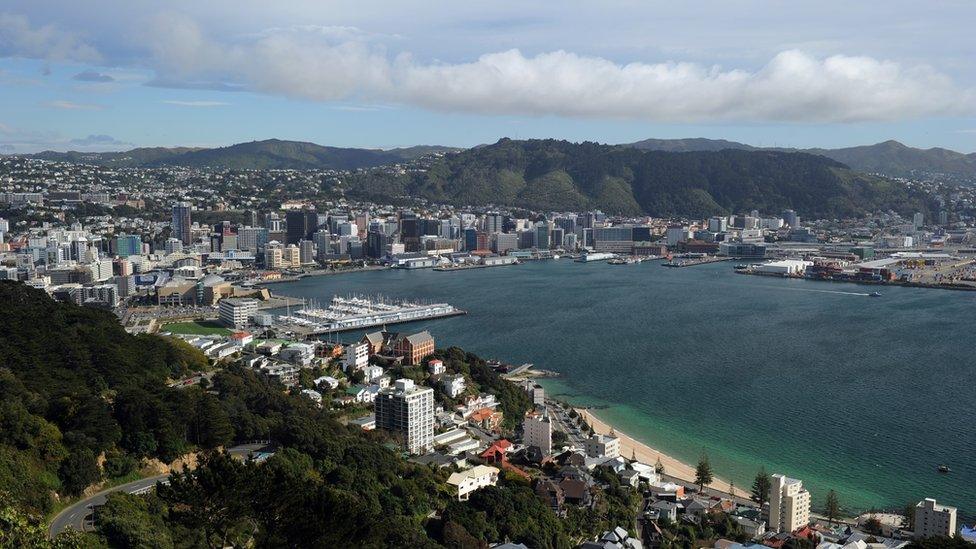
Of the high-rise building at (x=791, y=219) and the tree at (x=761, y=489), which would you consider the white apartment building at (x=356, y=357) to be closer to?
the tree at (x=761, y=489)

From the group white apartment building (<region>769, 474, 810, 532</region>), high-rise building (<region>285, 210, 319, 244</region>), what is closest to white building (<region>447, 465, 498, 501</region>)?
white apartment building (<region>769, 474, 810, 532</region>)

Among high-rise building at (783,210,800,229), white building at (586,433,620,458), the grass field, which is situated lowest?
the grass field

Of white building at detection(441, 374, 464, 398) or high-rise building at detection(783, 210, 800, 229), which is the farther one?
high-rise building at detection(783, 210, 800, 229)

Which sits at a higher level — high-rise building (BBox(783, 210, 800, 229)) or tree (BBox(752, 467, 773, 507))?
high-rise building (BBox(783, 210, 800, 229))

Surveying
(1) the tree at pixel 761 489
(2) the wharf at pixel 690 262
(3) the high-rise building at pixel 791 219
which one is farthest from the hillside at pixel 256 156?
(1) the tree at pixel 761 489

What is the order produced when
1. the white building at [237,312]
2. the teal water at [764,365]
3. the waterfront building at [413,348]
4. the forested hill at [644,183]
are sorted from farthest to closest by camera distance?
the forested hill at [644,183] < the white building at [237,312] < the waterfront building at [413,348] < the teal water at [764,365]

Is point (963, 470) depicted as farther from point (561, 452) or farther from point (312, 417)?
point (312, 417)

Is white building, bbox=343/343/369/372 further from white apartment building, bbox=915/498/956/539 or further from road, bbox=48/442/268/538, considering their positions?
white apartment building, bbox=915/498/956/539
